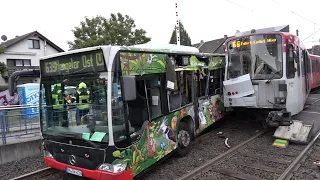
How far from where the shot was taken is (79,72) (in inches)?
176

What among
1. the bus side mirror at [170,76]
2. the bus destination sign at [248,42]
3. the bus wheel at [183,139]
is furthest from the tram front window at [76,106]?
the bus destination sign at [248,42]

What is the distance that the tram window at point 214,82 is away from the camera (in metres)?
8.33

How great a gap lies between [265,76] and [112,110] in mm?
5365

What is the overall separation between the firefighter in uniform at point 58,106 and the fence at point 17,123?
324 cm

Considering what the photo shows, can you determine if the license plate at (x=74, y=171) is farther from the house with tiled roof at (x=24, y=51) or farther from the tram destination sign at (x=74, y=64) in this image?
the house with tiled roof at (x=24, y=51)

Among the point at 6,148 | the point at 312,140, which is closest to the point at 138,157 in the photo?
the point at 6,148

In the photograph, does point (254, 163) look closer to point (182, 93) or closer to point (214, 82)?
point (182, 93)

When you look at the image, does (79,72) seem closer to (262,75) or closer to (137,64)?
(137,64)

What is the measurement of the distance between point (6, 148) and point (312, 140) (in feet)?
28.1

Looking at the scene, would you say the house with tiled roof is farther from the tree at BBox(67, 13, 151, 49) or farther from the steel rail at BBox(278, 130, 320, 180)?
the steel rail at BBox(278, 130, 320, 180)

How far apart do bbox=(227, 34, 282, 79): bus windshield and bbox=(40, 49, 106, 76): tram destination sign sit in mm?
5366

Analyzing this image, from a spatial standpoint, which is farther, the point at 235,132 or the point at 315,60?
the point at 315,60

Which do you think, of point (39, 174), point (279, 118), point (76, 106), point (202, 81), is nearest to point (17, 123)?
point (39, 174)

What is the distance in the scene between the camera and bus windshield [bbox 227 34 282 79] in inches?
295
